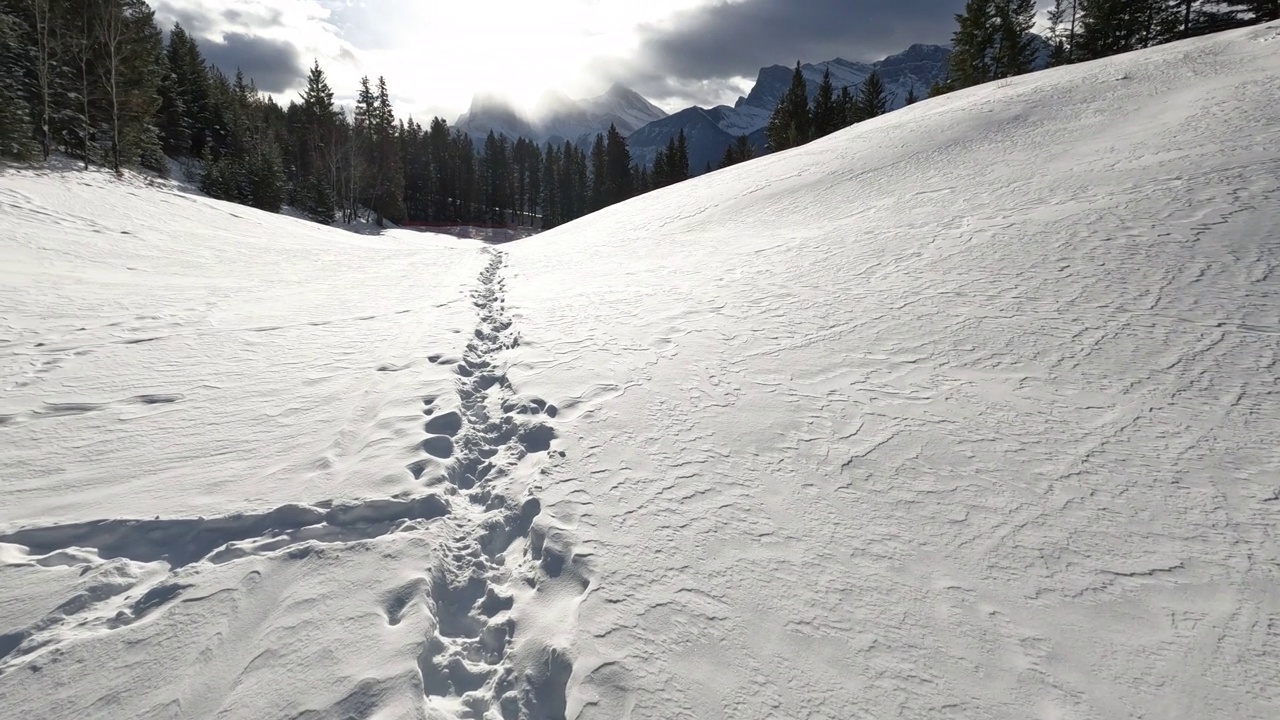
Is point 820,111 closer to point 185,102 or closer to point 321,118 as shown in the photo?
point 321,118

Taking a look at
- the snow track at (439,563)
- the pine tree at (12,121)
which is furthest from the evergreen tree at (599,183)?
the snow track at (439,563)

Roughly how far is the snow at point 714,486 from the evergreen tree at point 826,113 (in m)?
42.6

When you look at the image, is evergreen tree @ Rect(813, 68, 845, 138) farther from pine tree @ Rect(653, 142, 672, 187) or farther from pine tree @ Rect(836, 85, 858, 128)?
pine tree @ Rect(653, 142, 672, 187)

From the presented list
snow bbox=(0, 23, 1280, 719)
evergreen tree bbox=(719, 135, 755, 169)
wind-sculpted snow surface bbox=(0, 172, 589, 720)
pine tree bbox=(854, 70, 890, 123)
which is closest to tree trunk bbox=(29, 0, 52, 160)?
snow bbox=(0, 23, 1280, 719)

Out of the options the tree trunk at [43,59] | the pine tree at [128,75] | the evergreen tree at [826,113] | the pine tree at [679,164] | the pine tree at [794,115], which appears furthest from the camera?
the pine tree at [679,164]

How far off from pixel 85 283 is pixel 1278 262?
15478 mm

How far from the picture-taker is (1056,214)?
6.47m

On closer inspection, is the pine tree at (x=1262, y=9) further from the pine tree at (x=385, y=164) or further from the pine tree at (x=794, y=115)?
the pine tree at (x=385, y=164)

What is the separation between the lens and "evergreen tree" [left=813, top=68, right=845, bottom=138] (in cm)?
4516

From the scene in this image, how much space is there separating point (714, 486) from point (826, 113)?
51.2 m

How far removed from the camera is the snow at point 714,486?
2174mm

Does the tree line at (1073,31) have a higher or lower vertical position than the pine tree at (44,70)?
higher

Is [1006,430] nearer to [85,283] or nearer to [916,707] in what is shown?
[916,707]

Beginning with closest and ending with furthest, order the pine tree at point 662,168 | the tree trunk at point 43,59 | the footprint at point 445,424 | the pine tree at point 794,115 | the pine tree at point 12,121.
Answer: the footprint at point 445,424, the pine tree at point 12,121, the tree trunk at point 43,59, the pine tree at point 794,115, the pine tree at point 662,168
